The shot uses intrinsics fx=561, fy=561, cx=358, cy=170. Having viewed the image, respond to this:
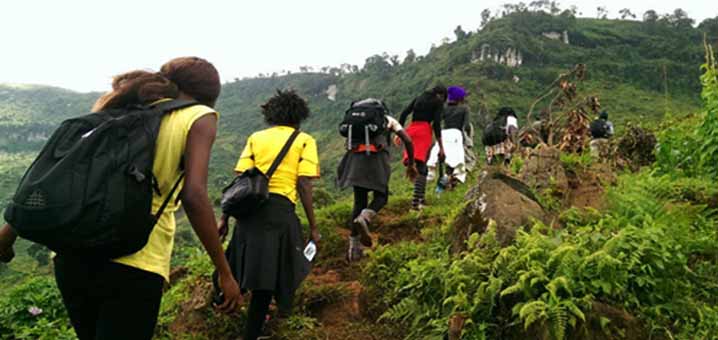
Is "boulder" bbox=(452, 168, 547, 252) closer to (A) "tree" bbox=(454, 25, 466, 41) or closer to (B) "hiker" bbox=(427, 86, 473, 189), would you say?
(B) "hiker" bbox=(427, 86, 473, 189)

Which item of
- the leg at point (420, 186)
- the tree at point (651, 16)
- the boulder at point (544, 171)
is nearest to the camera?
the boulder at point (544, 171)

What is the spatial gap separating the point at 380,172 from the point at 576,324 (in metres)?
2.48

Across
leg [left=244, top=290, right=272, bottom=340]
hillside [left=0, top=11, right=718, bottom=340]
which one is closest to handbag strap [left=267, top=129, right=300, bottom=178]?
leg [left=244, top=290, right=272, bottom=340]

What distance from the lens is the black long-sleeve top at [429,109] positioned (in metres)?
6.10

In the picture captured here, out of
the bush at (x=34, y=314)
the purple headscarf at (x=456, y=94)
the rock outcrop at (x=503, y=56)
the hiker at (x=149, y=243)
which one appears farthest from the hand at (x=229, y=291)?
the rock outcrop at (x=503, y=56)

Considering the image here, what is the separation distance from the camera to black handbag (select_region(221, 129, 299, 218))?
3180 millimetres

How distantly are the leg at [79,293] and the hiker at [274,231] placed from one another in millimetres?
1376

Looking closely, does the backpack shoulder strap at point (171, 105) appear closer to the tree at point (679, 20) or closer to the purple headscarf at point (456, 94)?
the purple headscarf at point (456, 94)

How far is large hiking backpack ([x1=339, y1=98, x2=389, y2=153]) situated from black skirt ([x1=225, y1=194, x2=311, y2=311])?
1.41 m

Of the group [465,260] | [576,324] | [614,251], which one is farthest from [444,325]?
[614,251]

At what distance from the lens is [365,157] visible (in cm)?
475

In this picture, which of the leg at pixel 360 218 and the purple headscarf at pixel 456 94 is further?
the purple headscarf at pixel 456 94

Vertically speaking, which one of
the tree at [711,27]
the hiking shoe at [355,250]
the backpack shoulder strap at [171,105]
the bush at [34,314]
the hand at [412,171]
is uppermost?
the tree at [711,27]

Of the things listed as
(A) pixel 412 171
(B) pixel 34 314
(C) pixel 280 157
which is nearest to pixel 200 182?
(C) pixel 280 157
